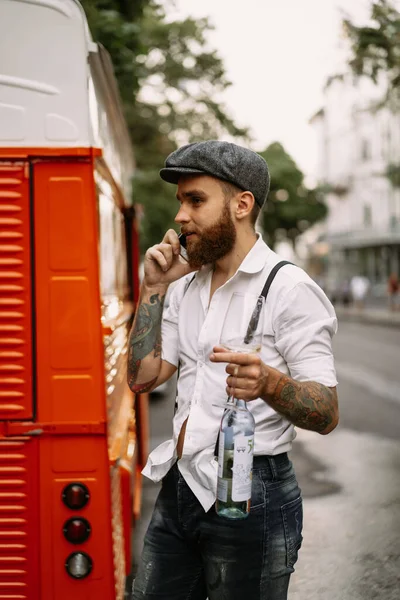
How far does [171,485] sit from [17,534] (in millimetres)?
833

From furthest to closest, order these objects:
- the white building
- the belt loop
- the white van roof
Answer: the white building < the white van roof < the belt loop

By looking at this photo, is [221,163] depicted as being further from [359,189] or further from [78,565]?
[359,189]

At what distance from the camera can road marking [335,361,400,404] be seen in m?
11.5

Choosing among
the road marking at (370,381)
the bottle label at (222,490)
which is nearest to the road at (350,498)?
the road marking at (370,381)

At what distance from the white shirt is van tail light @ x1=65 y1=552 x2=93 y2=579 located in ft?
2.11

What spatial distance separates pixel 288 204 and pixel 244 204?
5427 cm

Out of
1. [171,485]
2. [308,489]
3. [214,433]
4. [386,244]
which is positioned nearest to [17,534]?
[171,485]

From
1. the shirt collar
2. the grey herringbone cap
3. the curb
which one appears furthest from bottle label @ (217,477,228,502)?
the curb

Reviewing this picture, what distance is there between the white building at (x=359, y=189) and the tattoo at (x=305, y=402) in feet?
124

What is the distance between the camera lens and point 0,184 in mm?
2939

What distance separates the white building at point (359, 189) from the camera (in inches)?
1713

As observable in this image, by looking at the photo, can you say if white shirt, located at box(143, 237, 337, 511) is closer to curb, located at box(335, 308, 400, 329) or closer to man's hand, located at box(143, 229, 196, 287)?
man's hand, located at box(143, 229, 196, 287)

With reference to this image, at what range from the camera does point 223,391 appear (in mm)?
2367

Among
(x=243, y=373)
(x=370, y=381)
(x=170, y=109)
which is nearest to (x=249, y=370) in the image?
(x=243, y=373)
